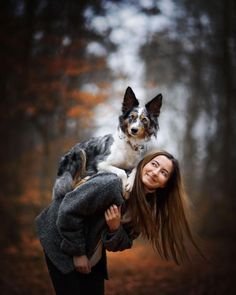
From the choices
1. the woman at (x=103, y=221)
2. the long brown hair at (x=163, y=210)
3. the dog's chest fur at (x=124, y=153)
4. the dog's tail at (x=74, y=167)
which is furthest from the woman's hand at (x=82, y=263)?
the dog's chest fur at (x=124, y=153)

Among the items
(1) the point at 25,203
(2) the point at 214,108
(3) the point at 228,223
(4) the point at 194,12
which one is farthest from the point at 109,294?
(4) the point at 194,12

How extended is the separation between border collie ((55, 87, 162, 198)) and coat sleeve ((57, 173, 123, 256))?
20.6 inches

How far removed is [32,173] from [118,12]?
342 centimetres

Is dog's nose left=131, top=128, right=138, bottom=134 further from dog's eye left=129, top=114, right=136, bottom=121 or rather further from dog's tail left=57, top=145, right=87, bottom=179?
dog's tail left=57, top=145, right=87, bottom=179

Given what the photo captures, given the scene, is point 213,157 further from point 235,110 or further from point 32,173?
point 32,173

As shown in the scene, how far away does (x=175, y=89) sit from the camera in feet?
26.0

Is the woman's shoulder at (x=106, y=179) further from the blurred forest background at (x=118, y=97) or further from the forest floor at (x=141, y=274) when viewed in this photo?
the blurred forest background at (x=118, y=97)

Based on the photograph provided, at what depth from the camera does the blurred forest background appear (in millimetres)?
6219

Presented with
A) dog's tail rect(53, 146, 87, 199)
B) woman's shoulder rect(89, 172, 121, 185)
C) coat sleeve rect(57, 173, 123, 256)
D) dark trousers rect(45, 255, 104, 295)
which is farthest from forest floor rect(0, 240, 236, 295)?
woman's shoulder rect(89, 172, 121, 185)

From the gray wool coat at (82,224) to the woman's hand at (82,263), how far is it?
0.02 metres

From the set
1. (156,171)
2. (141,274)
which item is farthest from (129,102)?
(141,274)

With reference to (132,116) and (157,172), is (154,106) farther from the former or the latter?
(157,172)

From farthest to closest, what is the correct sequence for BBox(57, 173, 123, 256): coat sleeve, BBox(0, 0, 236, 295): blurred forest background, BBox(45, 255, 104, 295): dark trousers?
BBox(0, 0, 236, 295): blurred forest background, BBox(45, 255, 104, 295): dark trousers, BBox(57, 173, 123, 256): coat sleeve

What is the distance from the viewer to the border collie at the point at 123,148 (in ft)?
7.23
